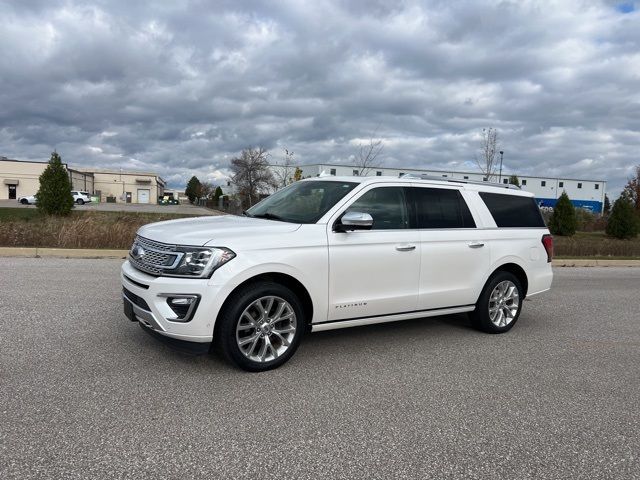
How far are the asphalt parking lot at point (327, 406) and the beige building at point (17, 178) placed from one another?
3466 inches

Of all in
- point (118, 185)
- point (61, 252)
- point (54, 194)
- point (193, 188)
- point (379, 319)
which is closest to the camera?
point (379, 319)

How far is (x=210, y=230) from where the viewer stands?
15.0 feet

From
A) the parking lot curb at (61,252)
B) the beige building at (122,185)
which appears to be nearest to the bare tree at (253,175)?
the parking lot curb at (61,252)

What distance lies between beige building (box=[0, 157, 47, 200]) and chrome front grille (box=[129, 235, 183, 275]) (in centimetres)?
8897

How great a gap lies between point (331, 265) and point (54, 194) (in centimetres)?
2380

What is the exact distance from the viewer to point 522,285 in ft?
21.7

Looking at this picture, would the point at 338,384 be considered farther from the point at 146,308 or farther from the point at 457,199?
the point at 457,199

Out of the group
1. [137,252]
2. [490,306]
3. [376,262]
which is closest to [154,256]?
[137,252]

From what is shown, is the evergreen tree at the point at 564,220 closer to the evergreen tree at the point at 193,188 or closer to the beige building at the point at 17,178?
the beige building at the point at 17,178

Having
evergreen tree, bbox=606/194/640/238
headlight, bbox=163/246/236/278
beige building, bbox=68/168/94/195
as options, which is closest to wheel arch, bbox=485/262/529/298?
headlight, bbox=163/246/236/278

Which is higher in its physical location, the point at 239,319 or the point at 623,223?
the point at 623,223

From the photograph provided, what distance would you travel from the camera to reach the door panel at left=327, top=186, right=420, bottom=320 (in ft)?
16.0

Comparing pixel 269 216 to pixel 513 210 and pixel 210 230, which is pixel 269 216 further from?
pixel 513 210

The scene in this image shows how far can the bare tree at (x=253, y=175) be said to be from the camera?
5281 centimetres
